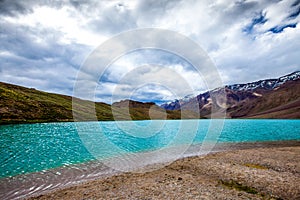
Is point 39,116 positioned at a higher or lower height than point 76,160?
higher

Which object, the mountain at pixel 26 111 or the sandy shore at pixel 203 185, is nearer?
the sandy shore at pixel 203 185

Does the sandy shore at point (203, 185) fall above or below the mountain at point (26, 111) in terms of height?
below

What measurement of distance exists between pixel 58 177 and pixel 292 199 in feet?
69.0

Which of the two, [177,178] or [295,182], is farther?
[177,178]

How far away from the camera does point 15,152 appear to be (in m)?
31.1

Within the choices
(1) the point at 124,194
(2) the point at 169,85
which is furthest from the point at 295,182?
(2) the point at 169,85

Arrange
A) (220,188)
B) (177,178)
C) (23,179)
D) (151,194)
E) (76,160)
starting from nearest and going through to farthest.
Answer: (151,194) → (220,188) → (177,178) → (23,179) → (76,160)

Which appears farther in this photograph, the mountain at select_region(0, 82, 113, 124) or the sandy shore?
the mountain at select_region(0, 82, 113, 124)

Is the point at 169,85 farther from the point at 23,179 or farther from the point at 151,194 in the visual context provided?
the point at 23,179

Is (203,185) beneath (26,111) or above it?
beneath

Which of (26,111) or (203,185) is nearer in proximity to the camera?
(203,185)

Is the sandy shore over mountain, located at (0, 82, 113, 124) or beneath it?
beneath

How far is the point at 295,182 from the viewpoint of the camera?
15375mm

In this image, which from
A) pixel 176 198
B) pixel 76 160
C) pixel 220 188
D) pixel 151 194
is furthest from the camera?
pixel 76 160
